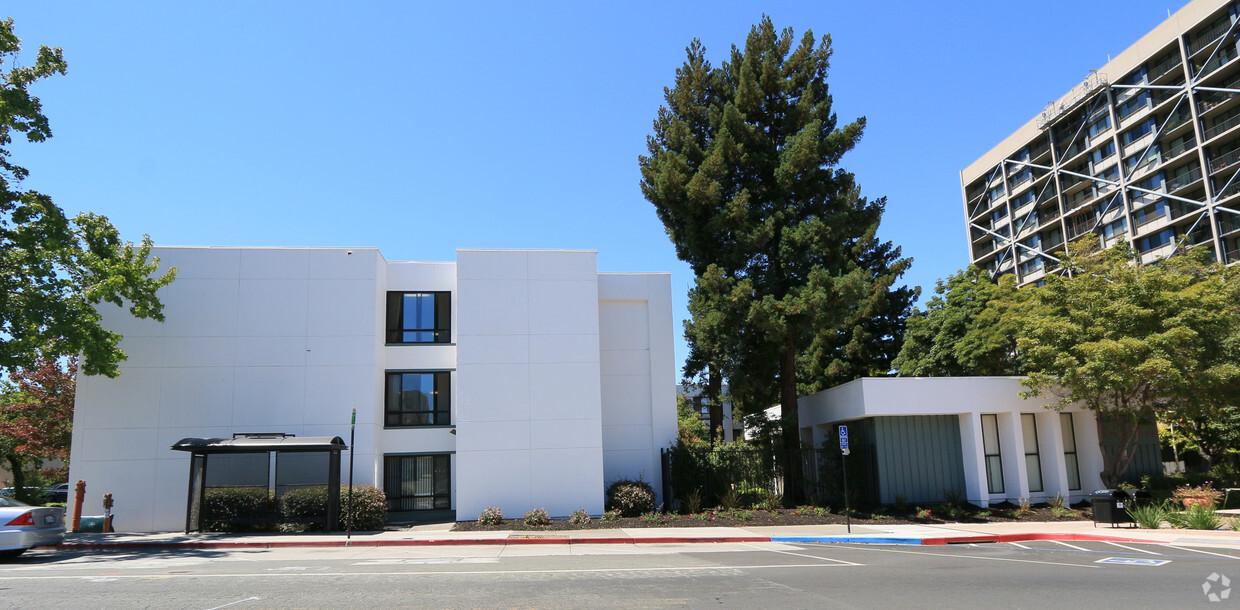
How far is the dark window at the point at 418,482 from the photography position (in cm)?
2380

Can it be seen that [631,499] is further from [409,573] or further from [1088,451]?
[1088,451]

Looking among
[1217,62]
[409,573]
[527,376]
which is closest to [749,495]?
[527,376]

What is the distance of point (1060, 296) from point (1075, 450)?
5891 mm

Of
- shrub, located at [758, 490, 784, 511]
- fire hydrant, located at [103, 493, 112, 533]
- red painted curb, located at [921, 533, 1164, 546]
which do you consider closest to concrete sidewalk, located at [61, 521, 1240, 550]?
red painted curb, located at [921, 533, 1164, 546]

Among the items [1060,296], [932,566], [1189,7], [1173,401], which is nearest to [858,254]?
[1060,296]

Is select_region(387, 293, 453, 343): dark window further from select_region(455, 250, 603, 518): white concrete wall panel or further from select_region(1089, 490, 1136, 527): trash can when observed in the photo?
select_region(1089, 490, 1136, 527): trash can

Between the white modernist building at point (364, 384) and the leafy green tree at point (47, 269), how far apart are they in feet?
6.09

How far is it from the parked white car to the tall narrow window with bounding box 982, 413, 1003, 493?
83.4 ft

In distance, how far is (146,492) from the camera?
71.6ft

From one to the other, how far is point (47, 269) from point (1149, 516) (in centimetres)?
2962

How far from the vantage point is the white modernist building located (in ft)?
72.6

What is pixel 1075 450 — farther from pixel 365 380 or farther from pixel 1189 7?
pixel 1189 7

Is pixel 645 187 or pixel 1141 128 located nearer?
pixel 645 187

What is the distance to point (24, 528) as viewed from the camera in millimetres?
15133
